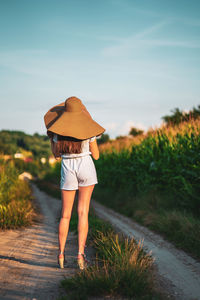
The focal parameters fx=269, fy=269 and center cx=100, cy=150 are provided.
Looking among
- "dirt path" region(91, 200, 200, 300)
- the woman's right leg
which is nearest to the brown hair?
the woman's right leg

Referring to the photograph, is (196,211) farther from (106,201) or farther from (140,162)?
(106,201)

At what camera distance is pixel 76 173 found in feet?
11.3

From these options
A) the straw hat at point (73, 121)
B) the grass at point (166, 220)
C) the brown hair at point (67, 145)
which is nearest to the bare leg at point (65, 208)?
the brown hair at point (67, 145)

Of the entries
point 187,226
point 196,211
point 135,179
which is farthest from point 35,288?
point 135,179

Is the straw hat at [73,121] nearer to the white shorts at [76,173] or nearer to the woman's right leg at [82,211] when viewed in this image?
the white shorts at [76,173]

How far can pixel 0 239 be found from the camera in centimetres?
523

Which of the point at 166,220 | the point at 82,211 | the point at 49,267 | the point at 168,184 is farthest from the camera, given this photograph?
the point at 168,184

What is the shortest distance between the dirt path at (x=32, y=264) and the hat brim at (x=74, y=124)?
1639mm

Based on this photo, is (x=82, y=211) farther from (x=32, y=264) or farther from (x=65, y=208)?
(x=32, y=264)

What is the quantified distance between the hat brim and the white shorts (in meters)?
0.34

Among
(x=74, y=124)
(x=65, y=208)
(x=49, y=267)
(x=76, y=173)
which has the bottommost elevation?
(x=49, y=267)

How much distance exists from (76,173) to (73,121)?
26.2 inches

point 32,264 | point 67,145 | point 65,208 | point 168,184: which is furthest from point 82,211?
point 168,184

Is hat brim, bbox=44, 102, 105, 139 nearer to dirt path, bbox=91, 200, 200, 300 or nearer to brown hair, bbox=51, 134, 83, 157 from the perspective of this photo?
brown hair, bbox=51, 134, 83, 157
